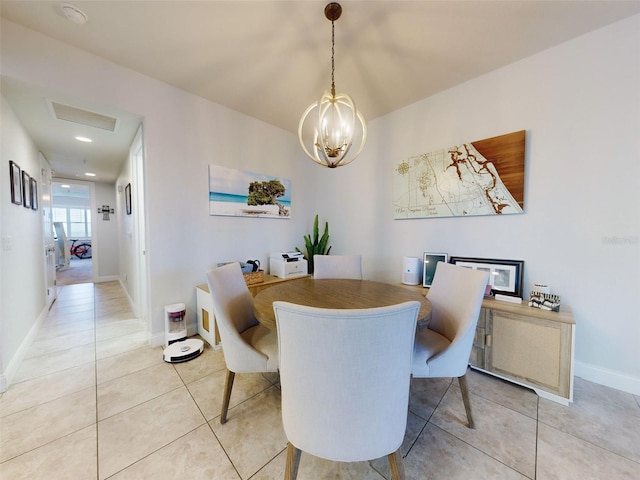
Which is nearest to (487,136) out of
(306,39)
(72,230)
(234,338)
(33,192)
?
(306,39)

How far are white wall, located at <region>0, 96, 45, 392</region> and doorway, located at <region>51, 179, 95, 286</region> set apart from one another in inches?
163

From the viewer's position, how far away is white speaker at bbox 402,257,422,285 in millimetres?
2452

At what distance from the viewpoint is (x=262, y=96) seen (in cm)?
254

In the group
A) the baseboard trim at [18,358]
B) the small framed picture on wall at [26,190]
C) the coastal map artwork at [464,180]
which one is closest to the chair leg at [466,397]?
the coastal map artwork at [464,180]

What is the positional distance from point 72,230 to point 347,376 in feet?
43.0

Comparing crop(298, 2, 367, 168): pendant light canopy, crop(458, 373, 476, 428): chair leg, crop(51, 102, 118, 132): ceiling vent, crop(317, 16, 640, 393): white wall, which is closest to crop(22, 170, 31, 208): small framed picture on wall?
crop(51, 102, 118, 132): ceiling vent

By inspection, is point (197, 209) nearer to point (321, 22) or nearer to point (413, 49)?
point (321, 22)

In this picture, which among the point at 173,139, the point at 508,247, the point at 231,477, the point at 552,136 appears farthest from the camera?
the point at 173,139

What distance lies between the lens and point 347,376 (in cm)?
77

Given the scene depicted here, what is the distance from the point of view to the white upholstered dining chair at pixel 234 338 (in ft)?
4.32

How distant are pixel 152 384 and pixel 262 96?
9.22 ft

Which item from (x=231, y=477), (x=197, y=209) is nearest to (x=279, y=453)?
(x=231, y=477)

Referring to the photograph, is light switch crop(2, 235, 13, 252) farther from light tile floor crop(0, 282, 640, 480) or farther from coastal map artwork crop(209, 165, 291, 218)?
coastal map artwork crop(209, 165, 291, 218)

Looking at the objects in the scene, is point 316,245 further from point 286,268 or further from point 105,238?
point 105,238
